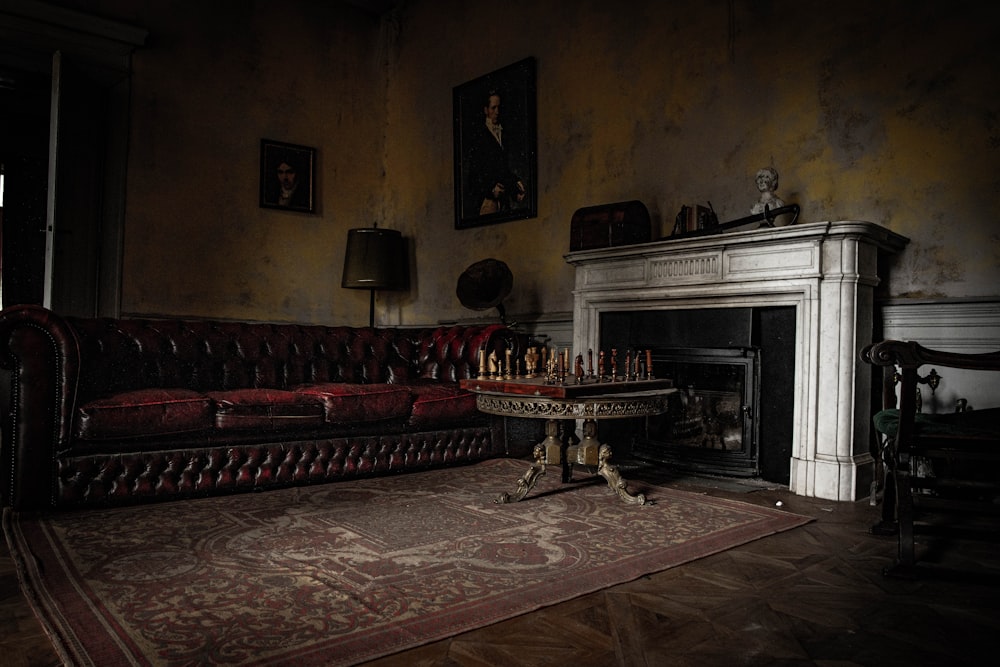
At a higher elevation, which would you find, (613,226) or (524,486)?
(613,226)

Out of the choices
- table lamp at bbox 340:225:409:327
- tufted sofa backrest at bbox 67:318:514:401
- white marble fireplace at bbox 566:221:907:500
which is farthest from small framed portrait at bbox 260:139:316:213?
white marble fireplace at bbox 566:221:907:500

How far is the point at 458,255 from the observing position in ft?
23.5

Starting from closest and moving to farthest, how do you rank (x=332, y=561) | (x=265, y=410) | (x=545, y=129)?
(x=332, y=561), (x=265, y=410), (x=545, y=129)

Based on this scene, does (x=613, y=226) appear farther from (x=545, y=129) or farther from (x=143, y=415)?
(x=143, y=415)

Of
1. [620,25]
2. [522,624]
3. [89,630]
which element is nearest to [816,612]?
[522,624]

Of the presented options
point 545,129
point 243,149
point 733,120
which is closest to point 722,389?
point 733,120

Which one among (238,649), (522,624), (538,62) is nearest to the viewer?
(238,649)

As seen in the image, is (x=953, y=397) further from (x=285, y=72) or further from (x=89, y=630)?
(x=285, y=72)

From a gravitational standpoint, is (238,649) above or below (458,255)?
below

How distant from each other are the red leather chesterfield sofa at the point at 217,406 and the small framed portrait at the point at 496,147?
1662 millimetres

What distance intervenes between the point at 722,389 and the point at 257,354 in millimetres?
3188

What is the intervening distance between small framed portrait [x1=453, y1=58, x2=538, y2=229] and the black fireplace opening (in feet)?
7.04

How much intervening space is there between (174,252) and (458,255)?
2703mm

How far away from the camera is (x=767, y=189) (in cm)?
445
